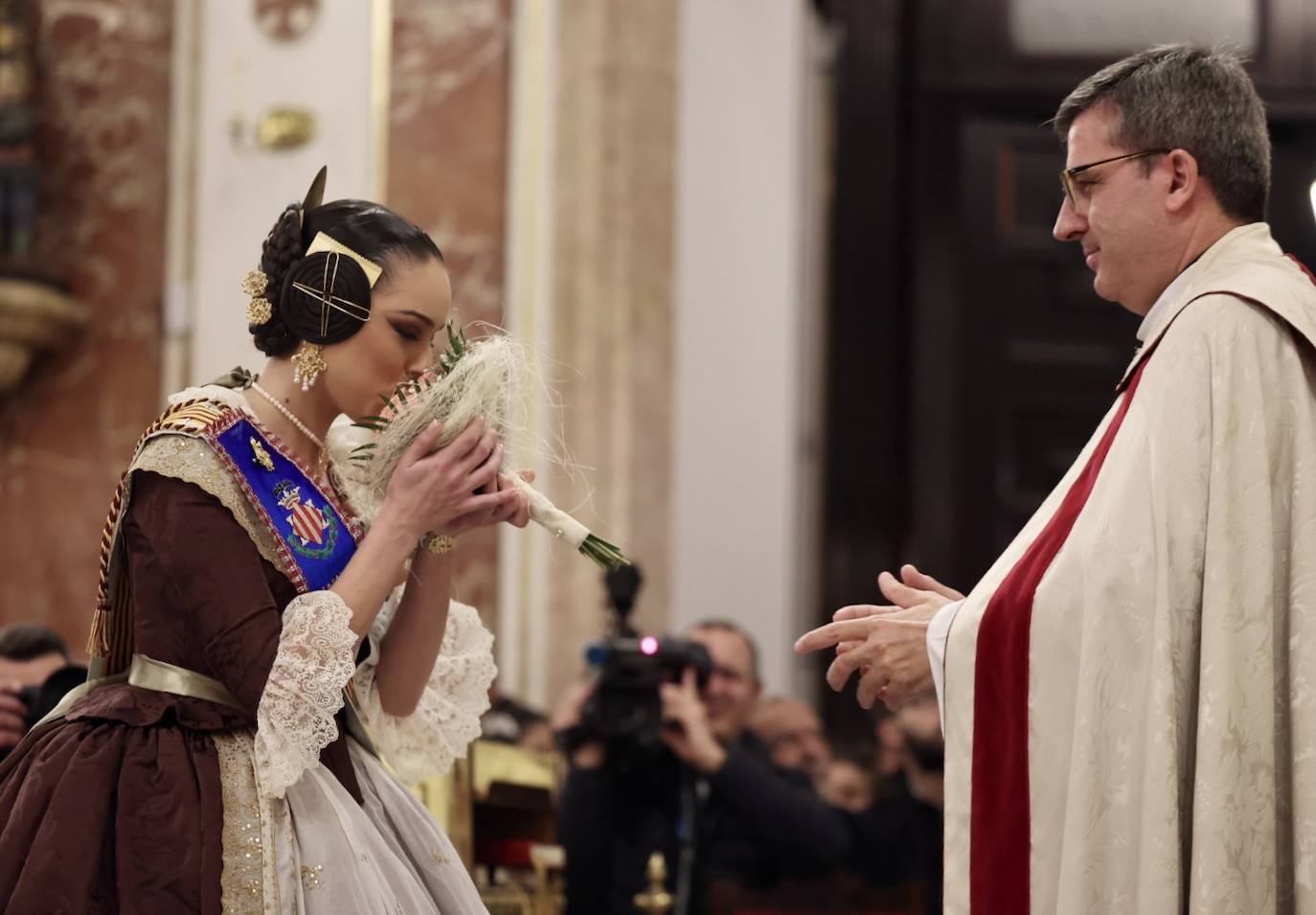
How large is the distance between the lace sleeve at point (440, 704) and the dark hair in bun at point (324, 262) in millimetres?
515

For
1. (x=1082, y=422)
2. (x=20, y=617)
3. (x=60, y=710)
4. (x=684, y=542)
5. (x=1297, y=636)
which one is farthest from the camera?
(x=1082, y=422)

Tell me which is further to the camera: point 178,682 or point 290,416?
point 290,416

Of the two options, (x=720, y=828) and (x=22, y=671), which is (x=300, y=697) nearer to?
(x=22, y=671)

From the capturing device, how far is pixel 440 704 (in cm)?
337

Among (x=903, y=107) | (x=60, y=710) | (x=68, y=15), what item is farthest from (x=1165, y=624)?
(x=903, y=107)

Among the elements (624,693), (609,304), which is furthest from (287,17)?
(624,693)

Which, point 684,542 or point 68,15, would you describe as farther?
point 684,542

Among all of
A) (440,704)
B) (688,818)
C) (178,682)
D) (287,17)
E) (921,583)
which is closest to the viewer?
(178,682)

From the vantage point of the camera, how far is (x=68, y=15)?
23.4ft

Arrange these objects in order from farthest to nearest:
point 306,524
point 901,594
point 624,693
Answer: point 624,693 < point 901,594 < point 306,524

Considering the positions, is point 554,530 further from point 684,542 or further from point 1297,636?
point 684,542

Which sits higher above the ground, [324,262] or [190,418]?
[324,262]

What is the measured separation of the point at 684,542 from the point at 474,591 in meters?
0.97

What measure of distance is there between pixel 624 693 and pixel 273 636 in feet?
6.31
